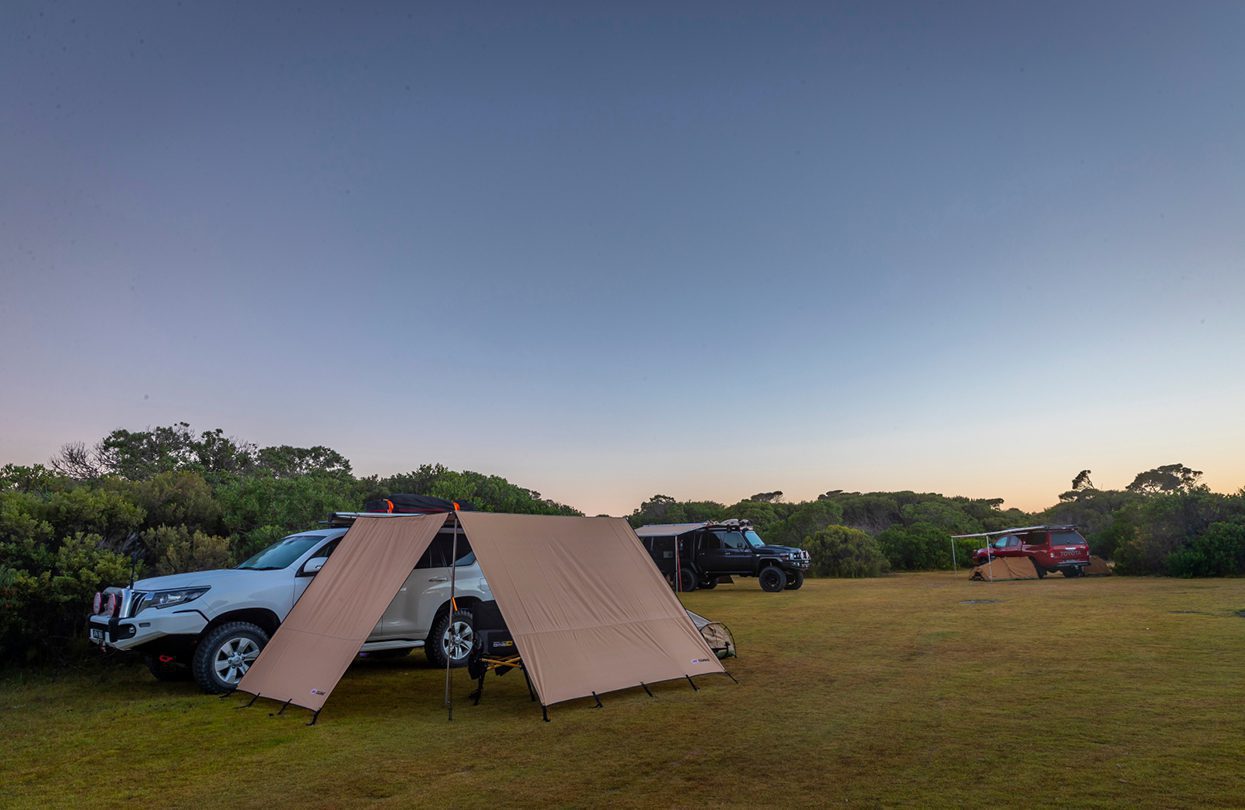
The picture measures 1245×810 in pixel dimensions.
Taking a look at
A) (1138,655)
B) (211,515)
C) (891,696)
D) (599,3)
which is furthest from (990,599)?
(211,515)

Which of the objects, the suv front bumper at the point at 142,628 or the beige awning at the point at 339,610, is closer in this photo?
the beige awning at the point at 339,610

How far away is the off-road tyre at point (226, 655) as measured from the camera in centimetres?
805

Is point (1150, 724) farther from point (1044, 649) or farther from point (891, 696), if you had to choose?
point (1044, 649)

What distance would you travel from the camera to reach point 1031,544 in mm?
24172

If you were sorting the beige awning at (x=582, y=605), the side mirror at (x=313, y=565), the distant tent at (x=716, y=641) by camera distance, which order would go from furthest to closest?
the distant tent at (x=716, y=641) → the side mirror at (x=313, y=565) → the beige awning at (x=582, y=605)

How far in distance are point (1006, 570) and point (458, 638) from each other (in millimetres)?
19848

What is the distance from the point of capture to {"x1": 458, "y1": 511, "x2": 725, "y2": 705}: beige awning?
23.5 ft

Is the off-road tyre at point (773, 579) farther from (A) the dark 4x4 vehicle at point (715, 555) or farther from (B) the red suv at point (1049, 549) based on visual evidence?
(B) the red suv at point (1049, 549)

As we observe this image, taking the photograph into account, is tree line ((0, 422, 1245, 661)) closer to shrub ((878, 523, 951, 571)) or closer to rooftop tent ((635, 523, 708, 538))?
shrub ((878, 523, 951, 571))

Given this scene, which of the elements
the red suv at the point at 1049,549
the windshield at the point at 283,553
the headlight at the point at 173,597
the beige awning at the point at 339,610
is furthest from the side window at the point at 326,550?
the red suv at the point at 1049,549

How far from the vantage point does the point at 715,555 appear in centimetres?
2216

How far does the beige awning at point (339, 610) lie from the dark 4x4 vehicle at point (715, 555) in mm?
14310

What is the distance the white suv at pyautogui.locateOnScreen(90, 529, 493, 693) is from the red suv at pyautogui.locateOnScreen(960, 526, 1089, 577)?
18.9m

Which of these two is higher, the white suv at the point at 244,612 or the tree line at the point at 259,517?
the tree line at the point at 259,517
